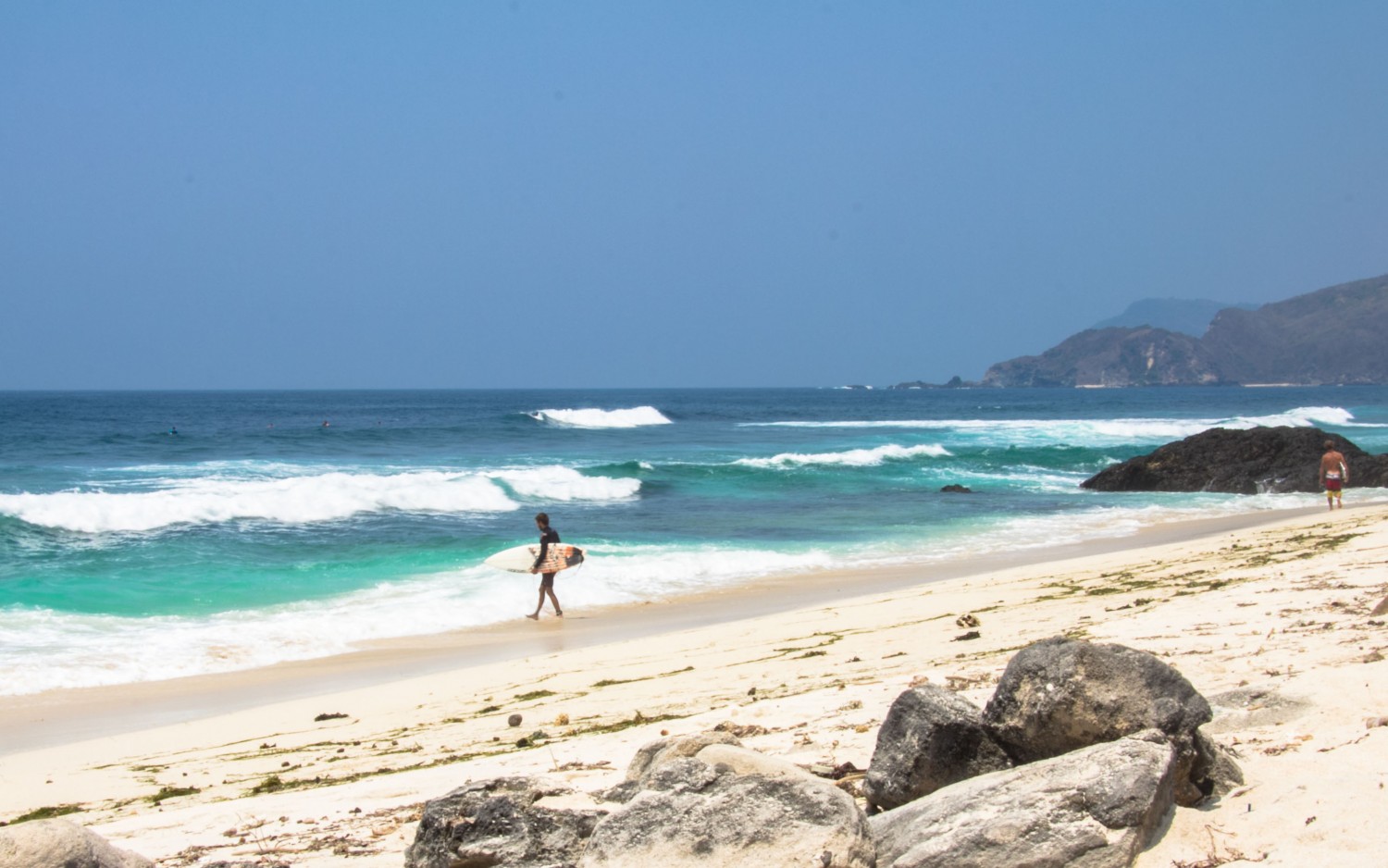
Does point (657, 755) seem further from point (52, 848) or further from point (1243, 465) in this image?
point (1243, 465)

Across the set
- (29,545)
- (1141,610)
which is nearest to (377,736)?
(1141,610)

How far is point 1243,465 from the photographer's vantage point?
26.8 metres

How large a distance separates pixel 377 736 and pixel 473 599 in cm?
659

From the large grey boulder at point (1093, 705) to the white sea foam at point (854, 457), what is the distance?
29.9 metres

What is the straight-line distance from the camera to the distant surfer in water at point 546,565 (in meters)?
13.2

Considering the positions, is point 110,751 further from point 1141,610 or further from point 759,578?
point 759,578

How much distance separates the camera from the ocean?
41.4ft

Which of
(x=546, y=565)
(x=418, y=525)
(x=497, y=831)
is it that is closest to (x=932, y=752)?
(x=497, y=831)

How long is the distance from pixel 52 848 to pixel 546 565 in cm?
1009

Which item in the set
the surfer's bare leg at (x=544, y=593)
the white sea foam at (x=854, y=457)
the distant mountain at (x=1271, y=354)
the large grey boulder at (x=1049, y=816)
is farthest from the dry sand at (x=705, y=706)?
the distant mountain at (x=1271, y=354)

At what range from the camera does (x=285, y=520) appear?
2212cm

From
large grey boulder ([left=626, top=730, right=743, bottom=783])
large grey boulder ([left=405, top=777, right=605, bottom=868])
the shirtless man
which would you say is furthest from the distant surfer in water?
the shirtless man

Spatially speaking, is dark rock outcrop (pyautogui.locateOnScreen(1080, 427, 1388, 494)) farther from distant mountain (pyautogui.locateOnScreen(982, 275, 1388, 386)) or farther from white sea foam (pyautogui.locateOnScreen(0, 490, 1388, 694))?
distant mountain (pyautogui.locateOnScreen(982, 275, 1388, 386))

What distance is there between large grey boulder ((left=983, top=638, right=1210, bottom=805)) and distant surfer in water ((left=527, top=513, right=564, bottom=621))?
32.0 ft
